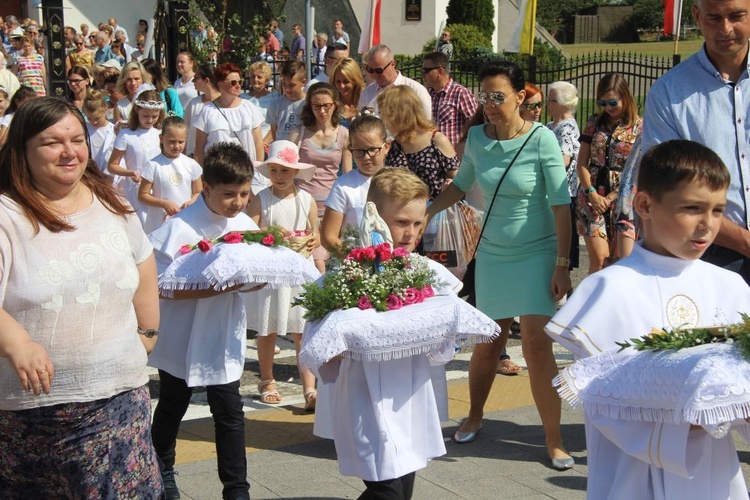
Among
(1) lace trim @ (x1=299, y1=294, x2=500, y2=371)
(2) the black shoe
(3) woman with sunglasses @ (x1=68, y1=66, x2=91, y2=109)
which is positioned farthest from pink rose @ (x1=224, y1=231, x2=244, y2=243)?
(3) woman with sunglasses @ (x1=68, y1=66, x2=91, y2=109)

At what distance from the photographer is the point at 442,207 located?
20.0 feet

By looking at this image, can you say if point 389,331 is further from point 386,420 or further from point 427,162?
point 427,162

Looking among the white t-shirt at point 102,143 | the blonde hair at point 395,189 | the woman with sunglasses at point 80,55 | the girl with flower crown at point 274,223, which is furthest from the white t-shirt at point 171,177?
the woman with sunglasses at point 80,55

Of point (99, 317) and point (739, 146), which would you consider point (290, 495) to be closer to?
point (99, 317)

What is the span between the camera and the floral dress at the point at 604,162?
8.41m

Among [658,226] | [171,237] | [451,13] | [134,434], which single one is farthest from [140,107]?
[451,13]

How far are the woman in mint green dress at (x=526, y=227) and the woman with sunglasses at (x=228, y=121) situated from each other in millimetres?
5106

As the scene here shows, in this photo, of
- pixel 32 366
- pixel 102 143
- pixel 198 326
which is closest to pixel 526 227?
pixel 198 326

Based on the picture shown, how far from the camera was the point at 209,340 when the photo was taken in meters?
5.18

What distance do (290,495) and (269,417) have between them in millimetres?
1454

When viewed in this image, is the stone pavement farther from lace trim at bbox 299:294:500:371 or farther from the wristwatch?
lace trim at bbox 299:294:500:371

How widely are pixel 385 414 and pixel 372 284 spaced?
0.57m

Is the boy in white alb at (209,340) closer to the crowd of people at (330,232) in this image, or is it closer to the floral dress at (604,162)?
the crowd of people at (330,232)

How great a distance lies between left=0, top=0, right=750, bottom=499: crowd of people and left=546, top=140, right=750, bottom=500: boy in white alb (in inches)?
0.4
